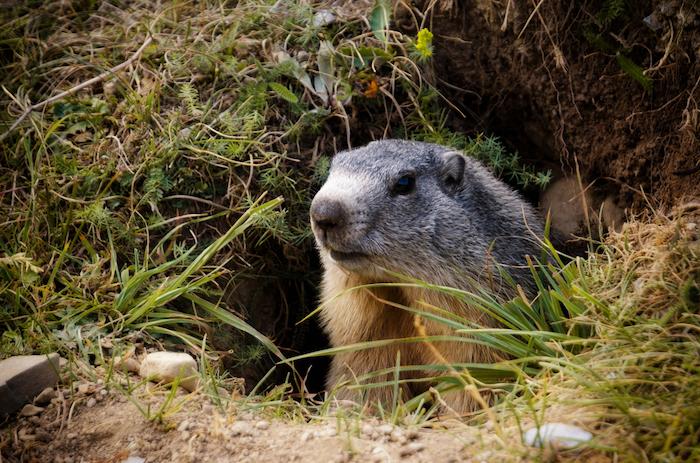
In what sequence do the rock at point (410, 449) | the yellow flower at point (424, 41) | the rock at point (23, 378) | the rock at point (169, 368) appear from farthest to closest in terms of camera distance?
the yellow flower at point (424, 41) < the rock at point (169, 368) < the rock at point (23, 378) < the rock at point (410, 449)

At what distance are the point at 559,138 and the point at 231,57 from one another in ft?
8.17

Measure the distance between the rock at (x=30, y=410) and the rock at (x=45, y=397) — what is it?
5cm

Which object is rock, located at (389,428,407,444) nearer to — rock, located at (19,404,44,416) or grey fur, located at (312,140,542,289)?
grey fur, located at (312,140,542,289)

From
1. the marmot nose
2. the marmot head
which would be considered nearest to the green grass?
the marmot head

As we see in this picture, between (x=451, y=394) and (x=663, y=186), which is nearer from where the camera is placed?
(x=451, y=394)

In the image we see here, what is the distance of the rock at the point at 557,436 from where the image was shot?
8.23ft

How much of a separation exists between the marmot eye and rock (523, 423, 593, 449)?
1.93m

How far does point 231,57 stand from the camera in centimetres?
532

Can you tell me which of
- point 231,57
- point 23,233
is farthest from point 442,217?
point 23,233

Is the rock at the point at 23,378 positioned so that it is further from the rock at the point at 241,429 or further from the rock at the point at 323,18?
the rock at the point at 323,18

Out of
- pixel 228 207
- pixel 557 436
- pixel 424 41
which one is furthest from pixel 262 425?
pixel 424 41

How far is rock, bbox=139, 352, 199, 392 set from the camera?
11.7ft

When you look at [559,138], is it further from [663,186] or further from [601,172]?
[663,186]

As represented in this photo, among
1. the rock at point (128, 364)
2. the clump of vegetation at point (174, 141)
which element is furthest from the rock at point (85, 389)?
the clump of vegetation at point (174, 141)
